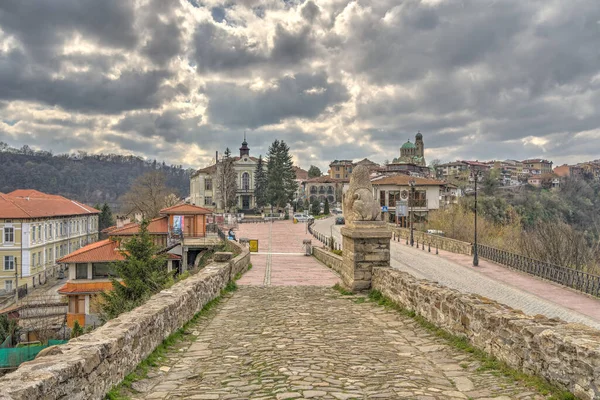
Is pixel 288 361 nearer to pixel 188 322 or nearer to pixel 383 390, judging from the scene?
pixel 383 390

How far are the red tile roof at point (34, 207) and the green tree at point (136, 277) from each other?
33.0 metres

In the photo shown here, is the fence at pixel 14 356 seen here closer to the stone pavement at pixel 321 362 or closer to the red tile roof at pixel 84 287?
the stone pavement at pixel 321 362

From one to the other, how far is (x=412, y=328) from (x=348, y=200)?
443 cm

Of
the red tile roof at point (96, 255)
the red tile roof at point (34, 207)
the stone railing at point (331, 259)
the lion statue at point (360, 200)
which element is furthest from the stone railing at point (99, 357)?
the red tile roof at point (34, 207)

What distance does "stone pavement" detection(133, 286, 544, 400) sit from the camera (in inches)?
179

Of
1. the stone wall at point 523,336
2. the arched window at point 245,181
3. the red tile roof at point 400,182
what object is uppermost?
the arched window at point 245,181

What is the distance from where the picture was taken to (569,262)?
83.0 ft

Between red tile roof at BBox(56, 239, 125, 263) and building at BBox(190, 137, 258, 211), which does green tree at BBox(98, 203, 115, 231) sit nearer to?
Result: building at BBox(190, 137, 258, 211)

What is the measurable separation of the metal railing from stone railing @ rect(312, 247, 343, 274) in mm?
9146

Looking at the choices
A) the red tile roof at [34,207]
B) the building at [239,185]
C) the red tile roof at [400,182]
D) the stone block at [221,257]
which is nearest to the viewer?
the stone block at [221,257]

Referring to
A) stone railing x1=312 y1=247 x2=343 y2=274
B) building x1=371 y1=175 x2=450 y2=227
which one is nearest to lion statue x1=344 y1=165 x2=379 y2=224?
stone railing x1=312 y1=247 x2=343 y2=274

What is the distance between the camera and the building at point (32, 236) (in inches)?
1732

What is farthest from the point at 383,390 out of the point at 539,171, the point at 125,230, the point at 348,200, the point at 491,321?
the point at 539,171

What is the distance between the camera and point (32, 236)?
150ft
